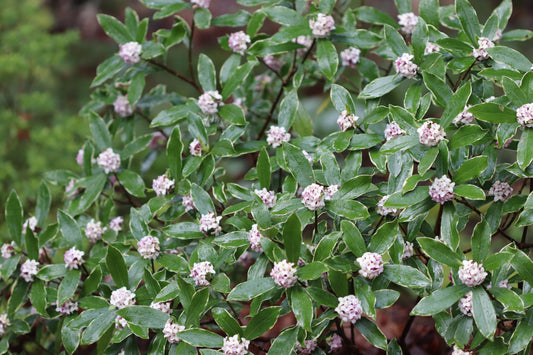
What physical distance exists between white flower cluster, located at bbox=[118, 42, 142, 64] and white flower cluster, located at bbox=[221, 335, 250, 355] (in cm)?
78

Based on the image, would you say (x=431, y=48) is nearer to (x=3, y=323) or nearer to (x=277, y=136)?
(x=277, y=136)

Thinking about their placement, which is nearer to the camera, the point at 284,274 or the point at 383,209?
the point at 284,274

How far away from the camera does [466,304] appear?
966 mm

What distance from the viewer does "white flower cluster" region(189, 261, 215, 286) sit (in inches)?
41.8

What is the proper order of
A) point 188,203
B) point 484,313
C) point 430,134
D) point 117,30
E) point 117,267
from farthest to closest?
point 117,30 → point 188,203 → point 117,267 → point 430,134 → point 484,313

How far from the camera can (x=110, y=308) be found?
43.0 inches

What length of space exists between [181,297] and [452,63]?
0.74 meters

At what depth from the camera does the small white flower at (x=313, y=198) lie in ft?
3.39

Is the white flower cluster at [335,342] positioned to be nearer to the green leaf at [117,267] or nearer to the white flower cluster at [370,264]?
the white flower cluster at [370,264]

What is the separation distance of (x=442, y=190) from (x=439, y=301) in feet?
0.67

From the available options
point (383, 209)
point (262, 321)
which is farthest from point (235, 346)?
point (383, 209)

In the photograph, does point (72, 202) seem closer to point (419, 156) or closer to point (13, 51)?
point (419, 156)

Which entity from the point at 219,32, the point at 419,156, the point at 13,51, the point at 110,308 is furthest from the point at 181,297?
the point at 219,32

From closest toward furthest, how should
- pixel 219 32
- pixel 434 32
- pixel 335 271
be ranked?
pixel 335 271 → pixel 434 32 → pixel 219 32
